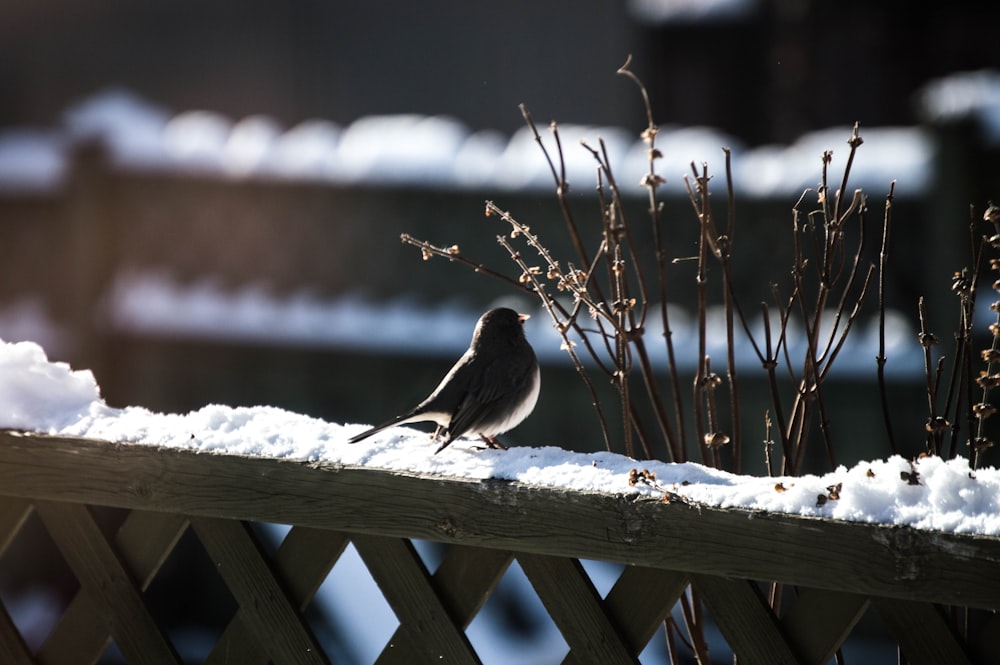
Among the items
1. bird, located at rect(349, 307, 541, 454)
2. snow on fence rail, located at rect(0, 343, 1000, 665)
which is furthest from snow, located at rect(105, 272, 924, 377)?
snow on fence rail, located at rect(0, 343, 1000, 665)

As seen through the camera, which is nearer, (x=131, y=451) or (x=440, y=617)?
(x=440, y=617)

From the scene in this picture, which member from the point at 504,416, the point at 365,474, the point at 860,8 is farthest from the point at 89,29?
the point at 365,474

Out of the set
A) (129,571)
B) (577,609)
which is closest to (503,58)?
(129,571)

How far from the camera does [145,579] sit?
1842 millimetres

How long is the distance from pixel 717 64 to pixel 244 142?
149 inches

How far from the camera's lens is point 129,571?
6.08ft

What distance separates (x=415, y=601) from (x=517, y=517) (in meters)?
0.21

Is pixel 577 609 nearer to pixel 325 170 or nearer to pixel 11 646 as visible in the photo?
pixel 11 646

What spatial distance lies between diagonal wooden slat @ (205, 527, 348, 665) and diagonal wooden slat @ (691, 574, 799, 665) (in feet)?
1.90

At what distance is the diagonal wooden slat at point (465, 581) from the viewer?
164 cm

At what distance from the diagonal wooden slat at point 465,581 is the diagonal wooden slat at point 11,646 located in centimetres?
74

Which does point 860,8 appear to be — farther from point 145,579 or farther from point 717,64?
point 145,579

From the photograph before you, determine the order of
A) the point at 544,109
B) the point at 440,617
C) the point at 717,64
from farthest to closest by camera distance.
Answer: the point at 544,109
the point at 717,64
the point at 440,617

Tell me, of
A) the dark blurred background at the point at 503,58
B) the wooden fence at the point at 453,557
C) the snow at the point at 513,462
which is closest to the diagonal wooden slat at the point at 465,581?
the wooden fence at the point at 453,557
